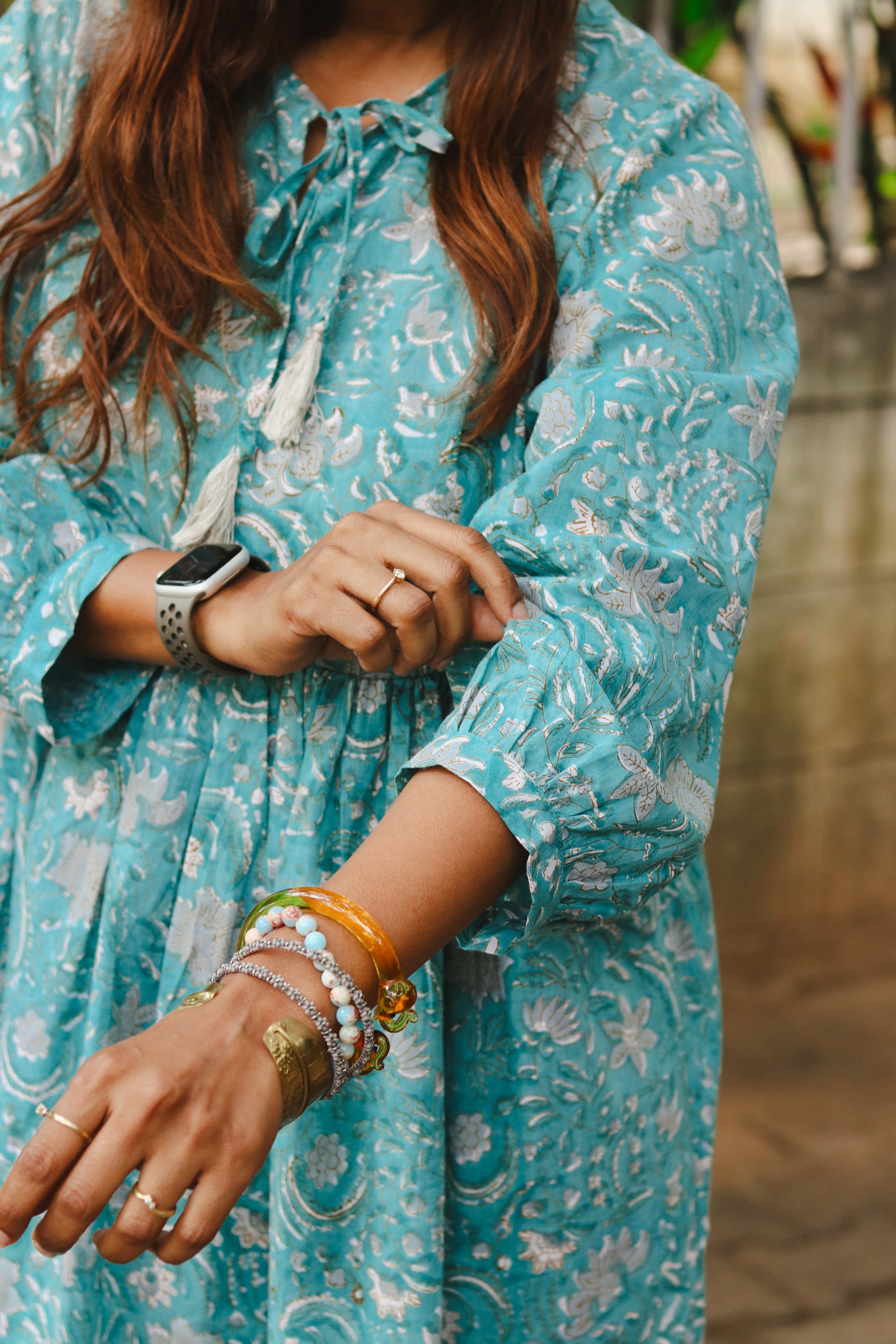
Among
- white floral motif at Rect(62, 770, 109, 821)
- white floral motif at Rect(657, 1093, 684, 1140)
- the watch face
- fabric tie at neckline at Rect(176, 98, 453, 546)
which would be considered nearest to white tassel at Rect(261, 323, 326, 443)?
fabric tie at neckline at Rect(176, 98, 453, 546)

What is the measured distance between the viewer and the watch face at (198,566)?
0.90m

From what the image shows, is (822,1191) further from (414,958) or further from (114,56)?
(114,56)

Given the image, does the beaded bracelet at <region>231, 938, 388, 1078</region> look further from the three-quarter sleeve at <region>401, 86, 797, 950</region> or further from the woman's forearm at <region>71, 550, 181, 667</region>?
the woman's forearm at <region>71, 550, 181, 667</region>

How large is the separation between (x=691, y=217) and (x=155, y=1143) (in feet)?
2.43

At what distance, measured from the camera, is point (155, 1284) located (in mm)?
984

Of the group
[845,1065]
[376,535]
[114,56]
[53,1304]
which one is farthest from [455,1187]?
[845,1065]

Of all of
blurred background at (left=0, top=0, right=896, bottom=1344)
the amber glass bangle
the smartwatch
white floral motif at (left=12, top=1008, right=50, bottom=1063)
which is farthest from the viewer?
blurred background at (left=0, top=0, right=896, bottom=1344)

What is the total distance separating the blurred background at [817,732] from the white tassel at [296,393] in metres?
1.88

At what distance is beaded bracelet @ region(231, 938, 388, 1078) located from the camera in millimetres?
671

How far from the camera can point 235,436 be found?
3.21 feet

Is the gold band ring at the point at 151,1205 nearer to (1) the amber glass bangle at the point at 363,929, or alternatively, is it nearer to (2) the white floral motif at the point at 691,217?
(1) the amber glass bangle at the point at 363,929

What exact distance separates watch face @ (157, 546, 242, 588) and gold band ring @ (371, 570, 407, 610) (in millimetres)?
160

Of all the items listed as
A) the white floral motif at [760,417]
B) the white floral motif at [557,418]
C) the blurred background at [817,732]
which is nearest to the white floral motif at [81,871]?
the white floral motif at [557,418]

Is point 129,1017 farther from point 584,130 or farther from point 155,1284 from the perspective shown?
point 584,130
